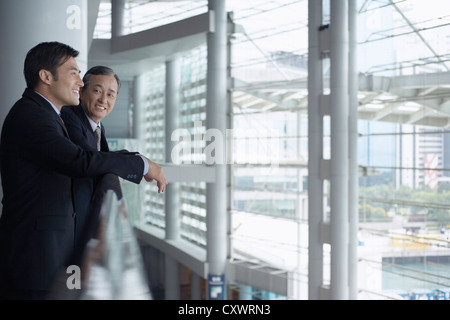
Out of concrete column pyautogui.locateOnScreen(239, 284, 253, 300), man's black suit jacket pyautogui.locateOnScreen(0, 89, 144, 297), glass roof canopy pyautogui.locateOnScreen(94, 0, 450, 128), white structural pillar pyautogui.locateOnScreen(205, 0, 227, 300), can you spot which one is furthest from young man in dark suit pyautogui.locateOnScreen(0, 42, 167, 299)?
concrete column pyautogui.locateOnScreen(239, 284, 253, 300)

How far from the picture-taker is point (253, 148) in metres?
13.4

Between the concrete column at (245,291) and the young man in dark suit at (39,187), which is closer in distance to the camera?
the young man in dark suit at (39,187)

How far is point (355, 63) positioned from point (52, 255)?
33.4ft

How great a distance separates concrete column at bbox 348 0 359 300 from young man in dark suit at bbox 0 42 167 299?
9.94m

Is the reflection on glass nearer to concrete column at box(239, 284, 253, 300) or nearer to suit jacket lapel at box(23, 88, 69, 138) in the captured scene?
suit jacket lapel at box(23, 88, 69, 138)

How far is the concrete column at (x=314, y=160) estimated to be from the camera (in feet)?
35.6

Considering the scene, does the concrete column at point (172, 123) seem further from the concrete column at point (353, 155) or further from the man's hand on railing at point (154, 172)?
the man's hand on railing at point (154, 172)

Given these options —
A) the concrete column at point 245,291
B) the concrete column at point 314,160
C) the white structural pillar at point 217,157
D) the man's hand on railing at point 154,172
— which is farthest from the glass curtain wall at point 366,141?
the man's hand on railing at point 154,172

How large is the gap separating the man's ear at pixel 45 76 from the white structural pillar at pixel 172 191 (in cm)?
1429

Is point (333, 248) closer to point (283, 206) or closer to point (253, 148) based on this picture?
point (283, 206)

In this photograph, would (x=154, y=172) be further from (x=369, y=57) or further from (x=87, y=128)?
(x=369, y=57)

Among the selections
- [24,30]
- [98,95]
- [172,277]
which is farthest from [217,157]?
[98,95]

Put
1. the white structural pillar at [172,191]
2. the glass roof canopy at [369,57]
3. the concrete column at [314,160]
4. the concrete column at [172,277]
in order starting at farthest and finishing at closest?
the concrete column at [172,277] < the white structural pillar at [172,191] < the concrete column at [314,160] < the glass roof canopy at [369,57]

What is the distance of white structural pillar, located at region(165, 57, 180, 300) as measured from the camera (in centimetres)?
1552
